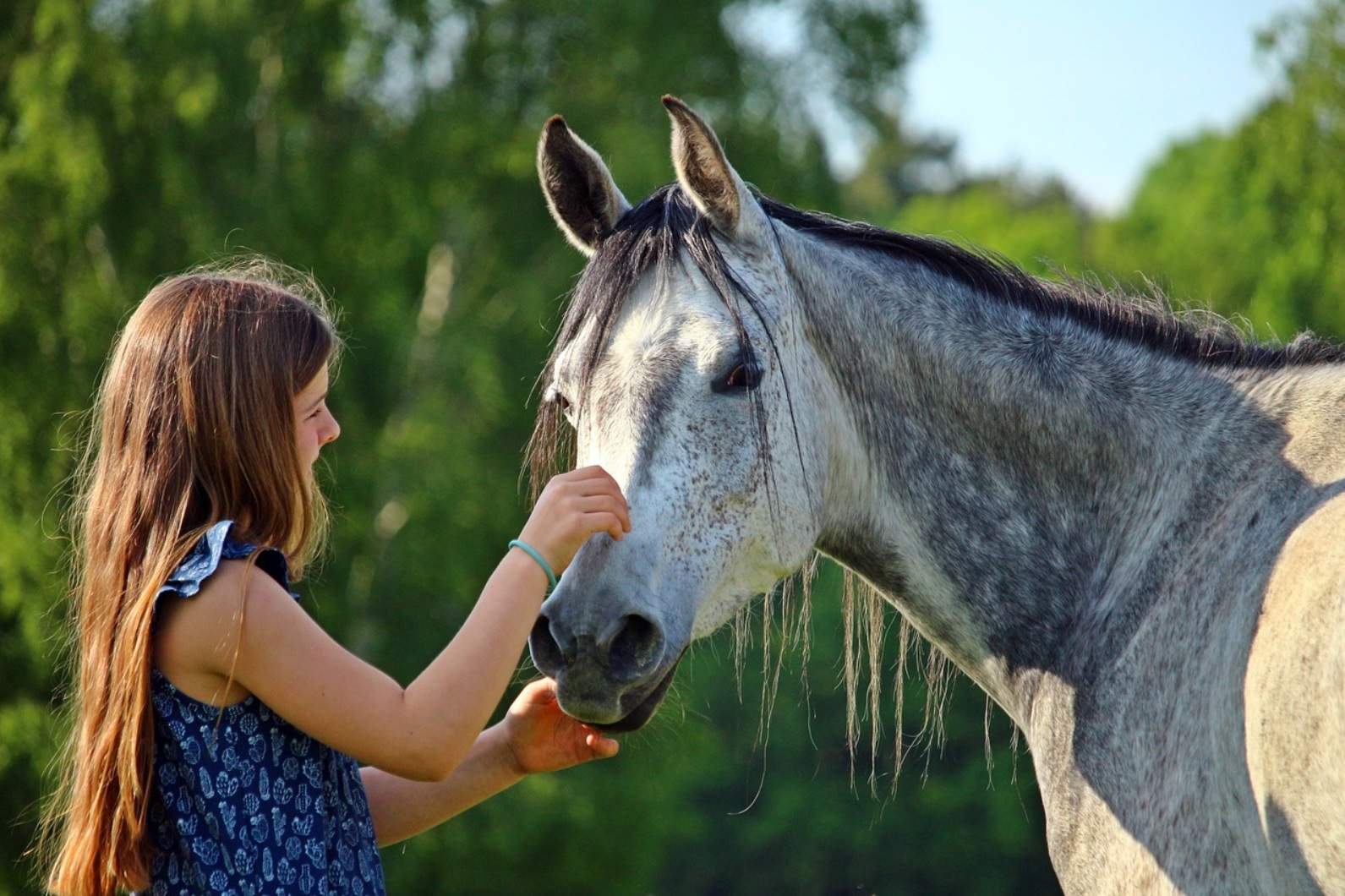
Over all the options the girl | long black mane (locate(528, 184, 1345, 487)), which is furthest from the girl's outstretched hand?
long black mane (locate(528, 184, 1345, 487))

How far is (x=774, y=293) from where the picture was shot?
9.78 feet

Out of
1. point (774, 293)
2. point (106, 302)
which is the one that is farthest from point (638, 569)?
point (106, 302)

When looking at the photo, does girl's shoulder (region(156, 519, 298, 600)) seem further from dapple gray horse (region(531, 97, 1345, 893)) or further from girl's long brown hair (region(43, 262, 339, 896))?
dapple gray horse (region(531, 97, 1345, 893))

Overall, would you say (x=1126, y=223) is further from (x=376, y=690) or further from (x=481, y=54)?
(x=376, y=690)

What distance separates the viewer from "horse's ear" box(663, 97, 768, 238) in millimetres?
2926

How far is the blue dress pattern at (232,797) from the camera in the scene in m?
2.21

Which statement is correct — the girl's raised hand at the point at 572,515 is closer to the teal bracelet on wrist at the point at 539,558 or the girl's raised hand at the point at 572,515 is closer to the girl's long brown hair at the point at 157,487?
the teal bracelet on wrist at the point at 539,558

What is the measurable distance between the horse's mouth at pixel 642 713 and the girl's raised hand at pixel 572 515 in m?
0.37

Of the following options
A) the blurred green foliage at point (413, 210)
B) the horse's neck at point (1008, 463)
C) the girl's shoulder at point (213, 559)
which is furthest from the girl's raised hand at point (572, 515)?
the blurred green foliage at point (413, 210)

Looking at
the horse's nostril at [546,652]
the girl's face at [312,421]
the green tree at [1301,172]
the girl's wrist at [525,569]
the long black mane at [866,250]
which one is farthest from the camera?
the green tree at [1301,172]

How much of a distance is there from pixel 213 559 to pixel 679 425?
104cm

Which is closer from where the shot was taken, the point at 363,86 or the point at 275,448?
the point at 275,448

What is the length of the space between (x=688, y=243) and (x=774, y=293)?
0.24 meters

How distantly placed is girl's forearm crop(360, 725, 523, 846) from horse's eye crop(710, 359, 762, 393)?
0.95m
